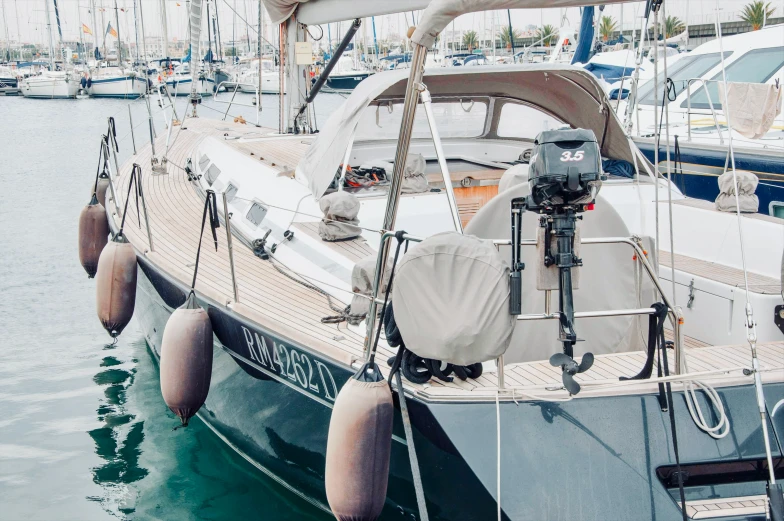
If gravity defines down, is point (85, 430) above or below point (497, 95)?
below

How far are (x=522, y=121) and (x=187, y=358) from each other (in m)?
3.72

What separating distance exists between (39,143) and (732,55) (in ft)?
66.4

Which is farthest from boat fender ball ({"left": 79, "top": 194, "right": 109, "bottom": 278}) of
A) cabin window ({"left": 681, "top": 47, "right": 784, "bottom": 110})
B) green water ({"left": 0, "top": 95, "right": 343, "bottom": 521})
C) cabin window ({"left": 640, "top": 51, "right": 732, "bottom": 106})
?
cabin window ({"left": 640, "top": 51, "right": 732, "bottom": 106})

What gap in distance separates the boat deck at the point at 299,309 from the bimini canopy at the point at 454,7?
1495 mm

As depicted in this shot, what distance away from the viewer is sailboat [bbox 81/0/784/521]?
321 centimetres

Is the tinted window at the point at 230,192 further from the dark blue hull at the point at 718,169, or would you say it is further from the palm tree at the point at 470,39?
the palm tree at the point at 470,39

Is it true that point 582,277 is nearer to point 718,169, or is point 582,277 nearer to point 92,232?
point 92,232

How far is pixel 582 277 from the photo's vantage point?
158 inches

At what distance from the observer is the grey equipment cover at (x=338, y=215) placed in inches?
200

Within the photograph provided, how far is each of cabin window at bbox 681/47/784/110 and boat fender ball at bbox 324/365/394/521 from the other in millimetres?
10059

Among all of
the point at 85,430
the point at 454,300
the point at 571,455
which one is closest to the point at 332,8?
the point at 85,430

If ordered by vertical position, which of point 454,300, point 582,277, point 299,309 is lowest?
point 299,309

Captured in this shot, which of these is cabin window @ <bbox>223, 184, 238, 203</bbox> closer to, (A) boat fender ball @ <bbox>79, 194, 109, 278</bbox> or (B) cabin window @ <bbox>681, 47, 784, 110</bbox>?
→ (A) boat fender ball @ <bbox>79, 194, 109, 278</bbox>

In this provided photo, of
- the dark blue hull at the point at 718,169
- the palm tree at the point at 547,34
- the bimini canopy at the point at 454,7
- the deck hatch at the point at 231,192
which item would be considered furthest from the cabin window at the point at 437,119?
the palm tree at the point at 547,34
